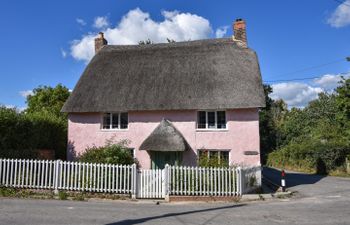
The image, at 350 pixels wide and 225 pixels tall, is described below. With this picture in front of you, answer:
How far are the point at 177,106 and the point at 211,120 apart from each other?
6.90 feet

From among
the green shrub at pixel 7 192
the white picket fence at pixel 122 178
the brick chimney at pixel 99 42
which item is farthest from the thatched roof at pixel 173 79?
the green shrub at pixel 7 192

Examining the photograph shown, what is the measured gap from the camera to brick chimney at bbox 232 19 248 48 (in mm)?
21000

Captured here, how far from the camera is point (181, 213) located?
1063 centimetres

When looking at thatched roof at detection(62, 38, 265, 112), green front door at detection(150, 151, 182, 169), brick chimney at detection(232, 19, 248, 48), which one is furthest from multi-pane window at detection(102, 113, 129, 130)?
brick chimney at detection(232, 19, 248, 48)

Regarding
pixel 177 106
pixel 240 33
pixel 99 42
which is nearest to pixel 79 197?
pixel 177 106

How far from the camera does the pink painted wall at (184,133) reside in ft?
58.0

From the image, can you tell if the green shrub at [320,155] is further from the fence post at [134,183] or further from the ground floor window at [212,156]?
the fence post at [134,183]

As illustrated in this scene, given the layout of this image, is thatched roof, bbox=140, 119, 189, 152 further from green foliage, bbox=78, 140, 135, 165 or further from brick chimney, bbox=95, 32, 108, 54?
brick chimney, bbox=95, 32, 108, 54

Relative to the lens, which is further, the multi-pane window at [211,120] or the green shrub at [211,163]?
the multi-pane window at [211,120]

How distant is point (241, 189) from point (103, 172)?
19.7 feet

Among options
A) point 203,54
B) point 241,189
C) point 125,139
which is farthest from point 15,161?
point 203,54

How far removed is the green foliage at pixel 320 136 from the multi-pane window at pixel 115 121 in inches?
667

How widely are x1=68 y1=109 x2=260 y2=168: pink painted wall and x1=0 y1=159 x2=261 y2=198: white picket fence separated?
11.5ft

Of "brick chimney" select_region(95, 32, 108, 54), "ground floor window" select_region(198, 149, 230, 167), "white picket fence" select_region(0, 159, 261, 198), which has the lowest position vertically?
"white picket fence" select_region(0, 159, 261, 198)
